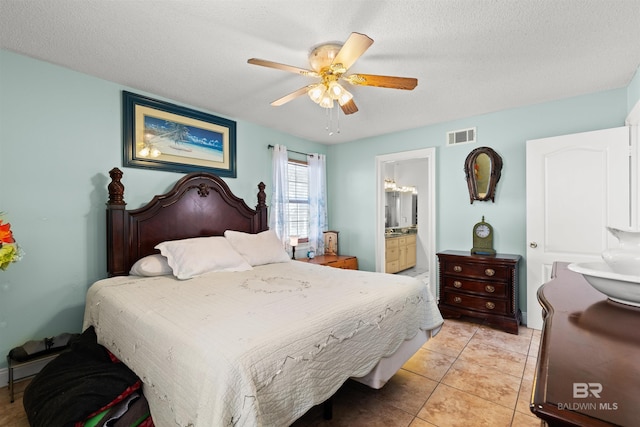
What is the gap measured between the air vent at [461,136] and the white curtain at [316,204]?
76.8 inches

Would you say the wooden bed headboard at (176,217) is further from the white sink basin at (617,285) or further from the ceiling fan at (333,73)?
the white sink basin at (617,285)

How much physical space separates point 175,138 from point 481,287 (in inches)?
147

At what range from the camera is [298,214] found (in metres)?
4.56

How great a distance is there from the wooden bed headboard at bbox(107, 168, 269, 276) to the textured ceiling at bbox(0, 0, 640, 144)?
968 millimetres

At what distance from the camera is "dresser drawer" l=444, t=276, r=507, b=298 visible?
320cm

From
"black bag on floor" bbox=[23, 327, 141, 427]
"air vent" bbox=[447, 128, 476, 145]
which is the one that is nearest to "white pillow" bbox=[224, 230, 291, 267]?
"black bag on floor" bbox=[23, 327, 141, 427]

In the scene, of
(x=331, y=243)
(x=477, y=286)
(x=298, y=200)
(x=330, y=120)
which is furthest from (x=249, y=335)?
(x=331, y=243)

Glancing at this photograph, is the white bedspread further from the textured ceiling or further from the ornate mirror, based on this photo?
the ornate mirror

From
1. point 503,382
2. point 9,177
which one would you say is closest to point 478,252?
point 503,382

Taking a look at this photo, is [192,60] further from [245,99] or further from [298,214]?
[298,214]

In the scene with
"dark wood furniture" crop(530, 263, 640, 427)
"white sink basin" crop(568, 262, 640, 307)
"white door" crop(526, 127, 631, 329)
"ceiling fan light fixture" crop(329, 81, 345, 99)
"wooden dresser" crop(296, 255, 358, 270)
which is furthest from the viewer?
"wooden dresser" crop(296, 255, 358, 270)

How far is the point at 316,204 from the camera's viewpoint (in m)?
4.70

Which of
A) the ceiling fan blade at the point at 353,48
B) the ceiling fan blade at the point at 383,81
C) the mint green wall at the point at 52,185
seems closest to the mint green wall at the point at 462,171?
the ceiling fan blade at the point at 383,81

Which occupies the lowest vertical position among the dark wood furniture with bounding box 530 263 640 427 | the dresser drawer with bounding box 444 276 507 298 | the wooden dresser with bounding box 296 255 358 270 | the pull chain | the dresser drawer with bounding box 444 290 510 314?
the dresser drawer with bounding box 444 290 510 314
